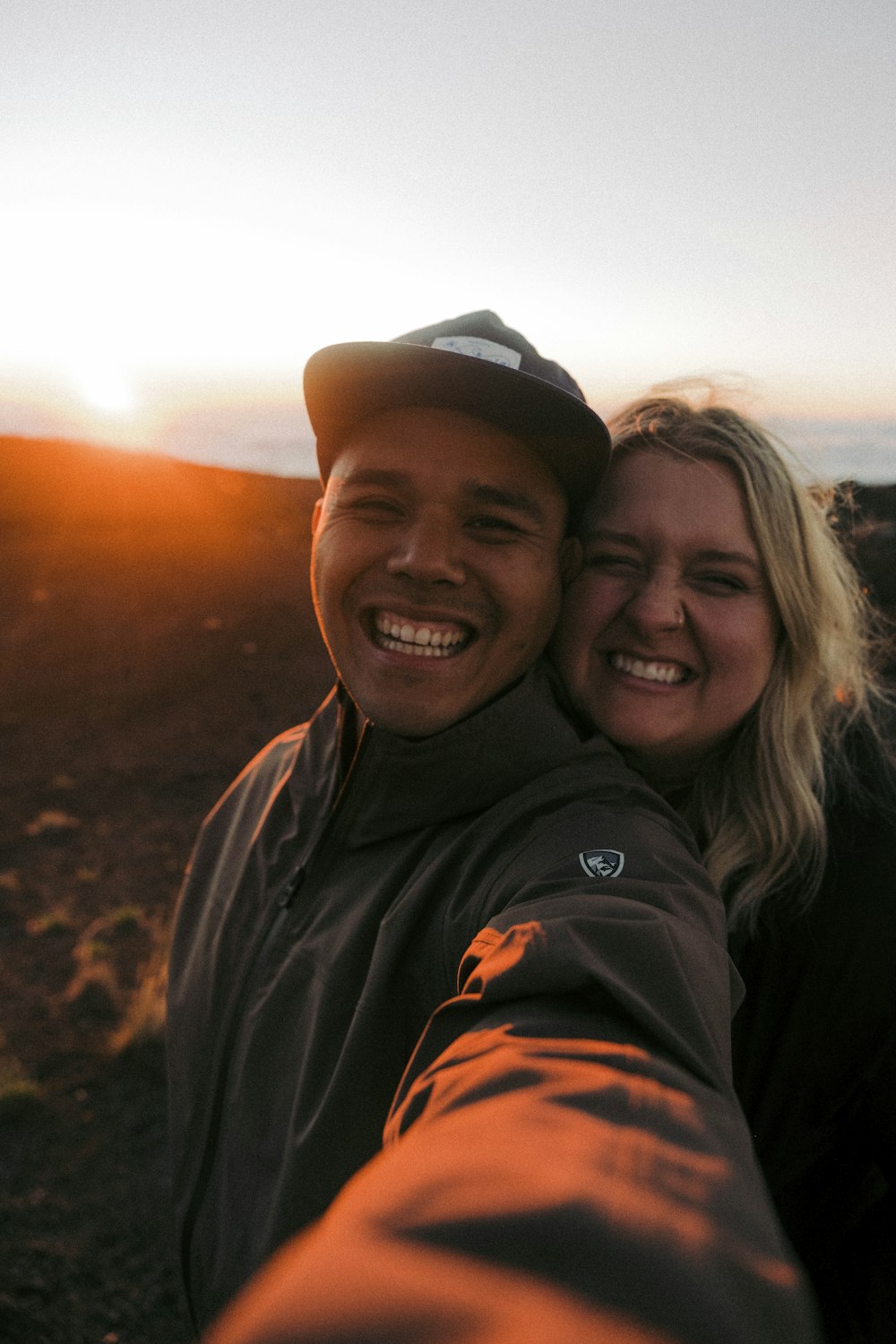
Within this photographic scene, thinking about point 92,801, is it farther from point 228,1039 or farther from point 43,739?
point 228,1039

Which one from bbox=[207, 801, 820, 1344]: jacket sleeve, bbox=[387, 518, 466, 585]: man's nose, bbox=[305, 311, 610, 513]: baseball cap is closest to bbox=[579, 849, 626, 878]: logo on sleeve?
bbox=[207, 801, 820, 1344]: jacket sleeve

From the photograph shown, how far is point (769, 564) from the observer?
6.77 feet

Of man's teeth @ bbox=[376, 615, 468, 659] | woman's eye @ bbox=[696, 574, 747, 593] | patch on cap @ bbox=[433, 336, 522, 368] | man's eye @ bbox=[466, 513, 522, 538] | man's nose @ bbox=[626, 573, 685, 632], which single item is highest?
patch on cap @ bbox=[433, 336, 522, 368]

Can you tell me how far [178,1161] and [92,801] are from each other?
7420 millimetres

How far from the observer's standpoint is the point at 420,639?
1.79m

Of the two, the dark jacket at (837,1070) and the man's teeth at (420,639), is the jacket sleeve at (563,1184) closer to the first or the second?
the man's teeth at (420,639)

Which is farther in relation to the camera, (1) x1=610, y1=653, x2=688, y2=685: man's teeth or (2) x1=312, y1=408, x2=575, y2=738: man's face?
(1) x1=610, y1=653, x2=688, y2=685: man's teeth

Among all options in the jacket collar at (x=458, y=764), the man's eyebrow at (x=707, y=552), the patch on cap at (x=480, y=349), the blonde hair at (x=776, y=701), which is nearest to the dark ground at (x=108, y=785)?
the jacket collar at (x=458, y=764)

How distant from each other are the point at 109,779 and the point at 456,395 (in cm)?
860

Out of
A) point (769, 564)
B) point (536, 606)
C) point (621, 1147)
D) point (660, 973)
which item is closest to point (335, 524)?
point (536, 606)

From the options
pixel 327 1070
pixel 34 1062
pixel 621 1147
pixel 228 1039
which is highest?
pixel 621 1147

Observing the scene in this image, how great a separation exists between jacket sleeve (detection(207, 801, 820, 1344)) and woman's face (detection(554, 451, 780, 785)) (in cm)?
100

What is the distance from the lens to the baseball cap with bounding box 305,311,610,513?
173 cm

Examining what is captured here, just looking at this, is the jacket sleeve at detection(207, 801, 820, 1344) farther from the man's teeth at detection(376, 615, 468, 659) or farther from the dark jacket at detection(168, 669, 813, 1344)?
the man's teeth at detection(376, 615, 468, 659)
